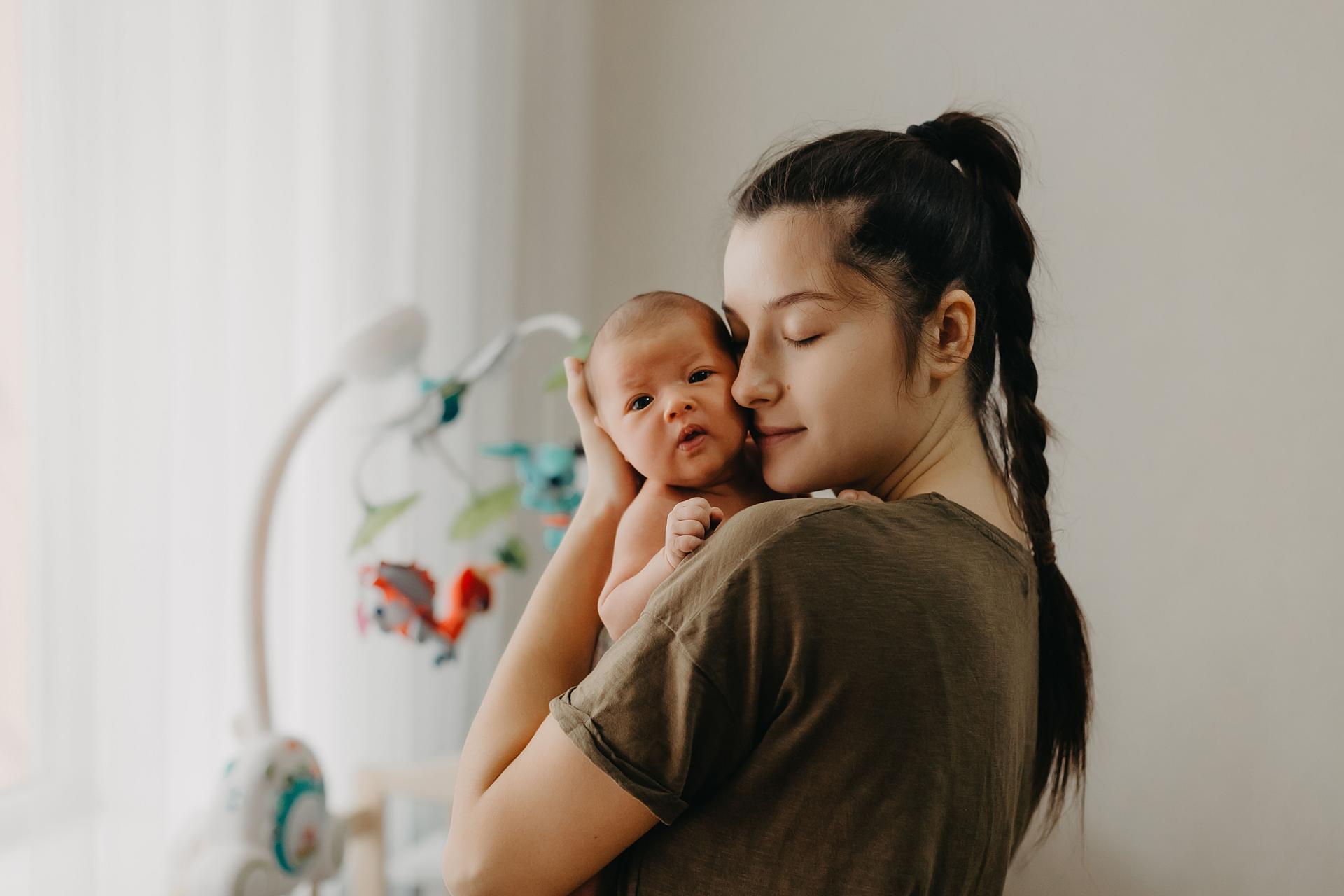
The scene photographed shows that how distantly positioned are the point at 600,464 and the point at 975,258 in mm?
428

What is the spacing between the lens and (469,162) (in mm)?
2158

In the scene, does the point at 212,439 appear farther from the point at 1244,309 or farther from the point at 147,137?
the point at 1244,309

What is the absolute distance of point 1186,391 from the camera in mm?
1956

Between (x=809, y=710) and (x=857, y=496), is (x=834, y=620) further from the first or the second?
(x=857, y=496)

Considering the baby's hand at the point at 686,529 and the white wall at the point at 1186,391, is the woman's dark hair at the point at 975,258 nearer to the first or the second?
the baby's hand at the point at 686,529

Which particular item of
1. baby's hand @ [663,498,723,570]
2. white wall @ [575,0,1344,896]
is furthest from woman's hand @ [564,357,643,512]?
white wall @ [575,0,1344,896]

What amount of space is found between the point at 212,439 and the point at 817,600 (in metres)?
1.20

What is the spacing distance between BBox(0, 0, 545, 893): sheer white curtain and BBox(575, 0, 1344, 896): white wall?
71cm

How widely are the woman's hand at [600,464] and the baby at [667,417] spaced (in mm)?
14

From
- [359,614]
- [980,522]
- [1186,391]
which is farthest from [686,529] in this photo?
[1186,391]

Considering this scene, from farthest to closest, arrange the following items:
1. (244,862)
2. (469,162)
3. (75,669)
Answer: (469,162)
(75,669)
(244,862)

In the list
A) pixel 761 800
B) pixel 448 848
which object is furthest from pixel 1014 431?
pixel 448 848

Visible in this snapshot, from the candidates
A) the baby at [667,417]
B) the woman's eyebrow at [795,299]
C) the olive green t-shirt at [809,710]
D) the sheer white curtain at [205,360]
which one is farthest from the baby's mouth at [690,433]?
the sheer white curtain at [205,360]

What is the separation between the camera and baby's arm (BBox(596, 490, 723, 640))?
789 mm
